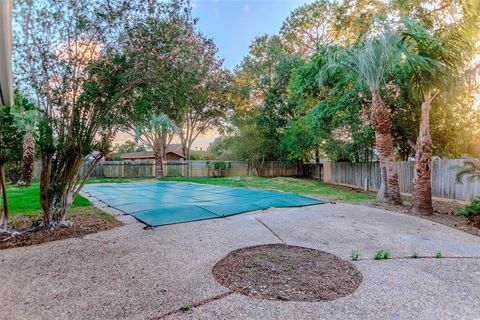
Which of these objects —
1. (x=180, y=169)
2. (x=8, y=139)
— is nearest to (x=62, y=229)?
(x=8, y=139)

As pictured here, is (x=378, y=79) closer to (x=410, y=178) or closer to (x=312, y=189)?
(x=410, y=178)

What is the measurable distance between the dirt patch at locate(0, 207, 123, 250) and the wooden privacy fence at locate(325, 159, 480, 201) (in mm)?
7981

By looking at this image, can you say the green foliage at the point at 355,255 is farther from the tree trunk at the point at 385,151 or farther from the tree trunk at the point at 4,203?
the tree trunk at the point at 4,203

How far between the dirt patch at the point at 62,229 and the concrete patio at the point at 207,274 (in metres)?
0.30

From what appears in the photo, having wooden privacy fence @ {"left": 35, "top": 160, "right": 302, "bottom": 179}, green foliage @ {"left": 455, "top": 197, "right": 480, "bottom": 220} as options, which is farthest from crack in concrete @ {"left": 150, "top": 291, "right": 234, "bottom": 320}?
wooden privacy fence @ {"left": 35, "top": 160, "right": 302, "bottom": 179}

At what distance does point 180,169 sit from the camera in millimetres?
18406

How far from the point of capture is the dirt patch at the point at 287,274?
2.40 m

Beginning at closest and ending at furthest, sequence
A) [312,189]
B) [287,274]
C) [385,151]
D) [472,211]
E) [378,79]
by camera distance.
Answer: [287,274]
[472,211]
[378,79]
[385,151]
[312,189]

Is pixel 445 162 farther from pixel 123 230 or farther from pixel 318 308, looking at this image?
pixel 123 230

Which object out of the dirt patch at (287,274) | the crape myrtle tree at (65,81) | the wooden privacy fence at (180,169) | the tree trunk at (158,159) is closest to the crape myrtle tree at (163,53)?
the crape myrtle tree at (65,81)

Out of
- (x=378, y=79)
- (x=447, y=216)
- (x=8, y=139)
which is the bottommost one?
(x=447, y=216)

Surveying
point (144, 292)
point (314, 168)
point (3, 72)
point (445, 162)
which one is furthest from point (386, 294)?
point (314, 168)

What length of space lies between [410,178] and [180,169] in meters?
13.4

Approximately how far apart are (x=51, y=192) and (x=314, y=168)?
1685 centimetres
